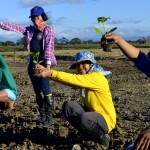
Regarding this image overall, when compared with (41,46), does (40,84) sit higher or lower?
lower

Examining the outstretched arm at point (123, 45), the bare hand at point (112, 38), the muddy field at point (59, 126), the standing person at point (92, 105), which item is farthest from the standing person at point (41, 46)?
the bare hand at point (112, 38)

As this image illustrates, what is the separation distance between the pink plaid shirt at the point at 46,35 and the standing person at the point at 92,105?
1.08m

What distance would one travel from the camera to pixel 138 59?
374 cm

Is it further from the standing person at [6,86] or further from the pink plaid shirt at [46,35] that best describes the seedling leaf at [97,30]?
the pink plaid shirt at [46,35]

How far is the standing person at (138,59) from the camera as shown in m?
3.31

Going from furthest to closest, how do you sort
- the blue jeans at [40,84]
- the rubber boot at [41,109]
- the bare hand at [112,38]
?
the rubber boot at [41,109] → the blue jeans at [40,84] → the bare hand at [112,38]

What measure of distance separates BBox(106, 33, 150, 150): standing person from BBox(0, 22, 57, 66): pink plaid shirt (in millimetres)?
2711

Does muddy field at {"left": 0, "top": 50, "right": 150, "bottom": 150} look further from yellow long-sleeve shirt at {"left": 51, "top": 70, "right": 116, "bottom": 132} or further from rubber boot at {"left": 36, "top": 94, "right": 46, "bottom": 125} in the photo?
yellow long-sleeve shirt at {"left": 51, "top": 70, "right": 116, "bottom": 132}

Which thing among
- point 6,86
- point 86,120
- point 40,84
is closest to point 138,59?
point 86,120

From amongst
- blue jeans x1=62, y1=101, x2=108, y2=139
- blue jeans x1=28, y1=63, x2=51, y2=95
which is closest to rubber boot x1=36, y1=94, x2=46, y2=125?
blue jeans x1=28, y1=63, x2=51, y2=95

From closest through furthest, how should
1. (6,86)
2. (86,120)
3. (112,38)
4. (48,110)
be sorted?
(112,38), (86,120), (6,86), (48,110)

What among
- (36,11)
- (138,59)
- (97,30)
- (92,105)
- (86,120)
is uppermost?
(36,11)

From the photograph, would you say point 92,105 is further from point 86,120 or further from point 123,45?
point 123,45

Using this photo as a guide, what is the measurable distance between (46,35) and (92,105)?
1482mm
